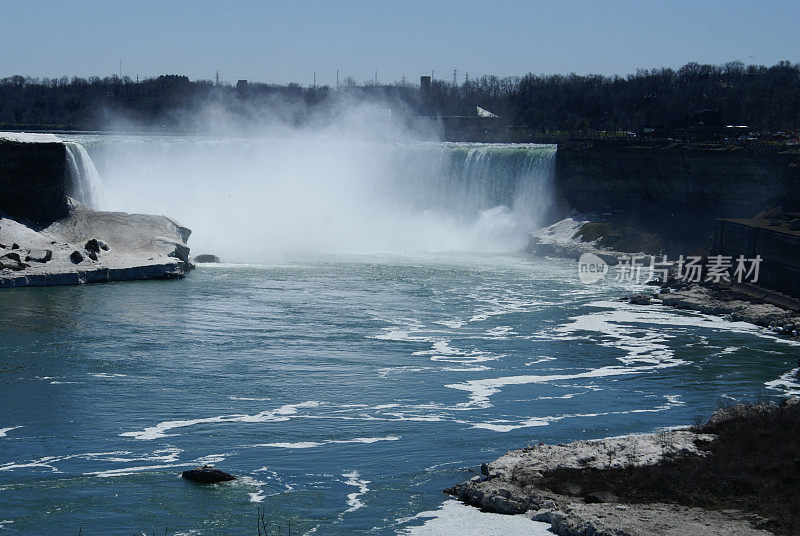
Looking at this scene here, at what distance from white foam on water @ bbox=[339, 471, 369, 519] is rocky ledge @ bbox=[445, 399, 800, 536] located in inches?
60.0

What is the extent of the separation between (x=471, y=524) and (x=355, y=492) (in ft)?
8.79

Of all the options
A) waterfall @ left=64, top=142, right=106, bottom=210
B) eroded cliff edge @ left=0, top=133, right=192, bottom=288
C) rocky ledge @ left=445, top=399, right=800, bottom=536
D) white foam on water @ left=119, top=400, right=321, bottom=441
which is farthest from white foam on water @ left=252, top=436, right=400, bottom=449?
waterfall @ left=64, top=142, right=106, bottom=210

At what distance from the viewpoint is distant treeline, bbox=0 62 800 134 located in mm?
102312

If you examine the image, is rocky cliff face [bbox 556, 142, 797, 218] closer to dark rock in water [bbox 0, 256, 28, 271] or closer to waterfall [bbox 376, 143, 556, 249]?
waterfall [bbox 376, 143, 556, 249]

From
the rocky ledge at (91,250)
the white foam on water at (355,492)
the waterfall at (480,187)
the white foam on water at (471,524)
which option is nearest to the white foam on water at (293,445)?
the white foam on water at (355,492)

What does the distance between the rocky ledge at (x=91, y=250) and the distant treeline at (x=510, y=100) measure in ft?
175

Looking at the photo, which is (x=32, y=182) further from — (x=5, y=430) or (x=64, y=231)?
(x=5, y=430)

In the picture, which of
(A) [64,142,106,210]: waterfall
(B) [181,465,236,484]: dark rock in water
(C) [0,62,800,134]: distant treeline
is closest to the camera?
(B) [181,465,236,484]: dark rock in water

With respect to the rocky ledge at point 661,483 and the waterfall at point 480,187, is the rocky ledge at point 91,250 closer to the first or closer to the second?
the waterfall at point 480,187

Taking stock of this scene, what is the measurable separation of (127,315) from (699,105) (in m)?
79.4

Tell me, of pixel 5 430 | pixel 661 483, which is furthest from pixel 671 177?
pixel 5 430

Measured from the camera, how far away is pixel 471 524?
53.4ft

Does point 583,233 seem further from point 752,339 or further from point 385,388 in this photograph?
point 385,388

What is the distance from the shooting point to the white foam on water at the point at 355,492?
1752 cm
